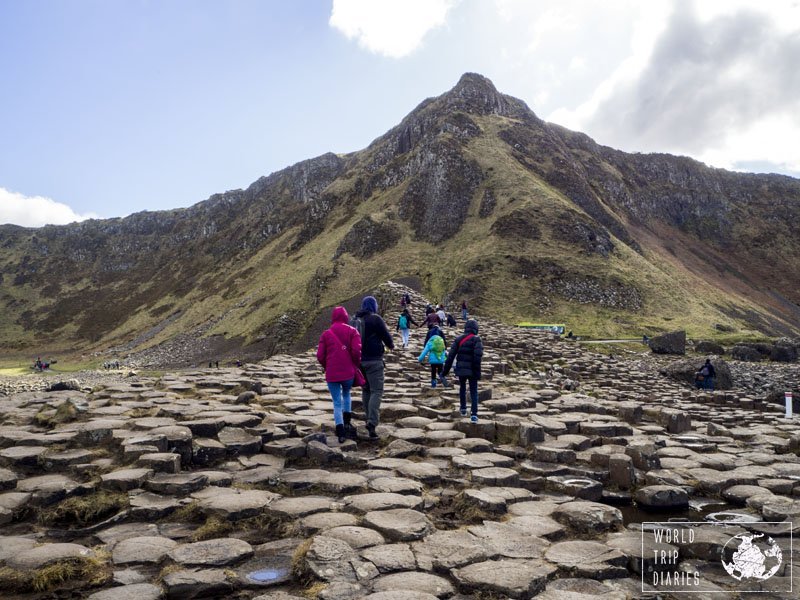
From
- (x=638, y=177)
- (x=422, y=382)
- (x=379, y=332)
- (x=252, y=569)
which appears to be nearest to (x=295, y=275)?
(x=422, y=382)

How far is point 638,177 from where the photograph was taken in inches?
4636

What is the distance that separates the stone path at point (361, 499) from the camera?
442cm

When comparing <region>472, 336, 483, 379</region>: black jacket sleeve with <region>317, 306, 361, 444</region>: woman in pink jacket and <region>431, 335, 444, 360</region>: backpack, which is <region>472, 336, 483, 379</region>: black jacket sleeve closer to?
<region>317, 306, 361, 444</region>: woman in pink jacket

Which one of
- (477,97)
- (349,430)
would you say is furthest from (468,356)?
(477,97)

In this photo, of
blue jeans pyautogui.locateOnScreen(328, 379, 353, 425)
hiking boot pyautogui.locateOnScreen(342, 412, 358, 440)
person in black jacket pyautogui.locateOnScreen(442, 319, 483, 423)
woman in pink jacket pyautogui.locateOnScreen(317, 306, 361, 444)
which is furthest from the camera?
person in black jacket pyautogui.locateOnScreen(442, 319, 483, 423)

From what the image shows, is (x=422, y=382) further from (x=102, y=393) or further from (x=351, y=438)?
(x=102, y=393)

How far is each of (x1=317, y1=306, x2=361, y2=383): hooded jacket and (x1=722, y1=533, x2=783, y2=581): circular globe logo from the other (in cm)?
562

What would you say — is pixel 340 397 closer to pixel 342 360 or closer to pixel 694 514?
pixel 342 360

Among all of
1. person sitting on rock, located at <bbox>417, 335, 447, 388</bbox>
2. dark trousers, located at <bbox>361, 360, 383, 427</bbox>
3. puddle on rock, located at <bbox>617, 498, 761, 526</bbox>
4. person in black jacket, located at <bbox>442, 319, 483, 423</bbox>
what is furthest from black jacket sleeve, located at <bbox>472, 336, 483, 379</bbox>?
puddle on rock, located at <bbox>617, 498, 761, 526</bbox>

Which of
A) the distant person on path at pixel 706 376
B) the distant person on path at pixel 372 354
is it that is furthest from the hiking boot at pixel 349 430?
the distant person on path at pixel 706 376

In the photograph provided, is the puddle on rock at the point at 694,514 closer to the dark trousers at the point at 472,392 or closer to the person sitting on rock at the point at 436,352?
the dark trousers at the point at 472,392

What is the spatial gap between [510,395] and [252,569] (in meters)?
10.9

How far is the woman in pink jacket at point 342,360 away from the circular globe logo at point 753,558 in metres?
5.47

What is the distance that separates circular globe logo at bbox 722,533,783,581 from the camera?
4.87 m
